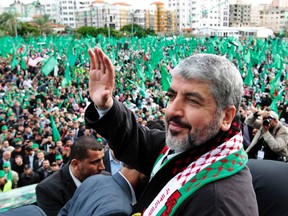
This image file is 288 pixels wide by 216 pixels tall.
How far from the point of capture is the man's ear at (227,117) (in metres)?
1.34

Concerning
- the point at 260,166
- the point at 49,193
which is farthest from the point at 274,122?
the point at 49,193

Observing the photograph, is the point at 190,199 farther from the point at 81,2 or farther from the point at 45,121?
the point at 81,2

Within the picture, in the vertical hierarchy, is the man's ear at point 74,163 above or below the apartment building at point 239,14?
below

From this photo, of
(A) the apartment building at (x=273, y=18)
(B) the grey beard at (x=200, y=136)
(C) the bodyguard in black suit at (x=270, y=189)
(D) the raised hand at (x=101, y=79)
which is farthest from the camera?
(A) the apartment building at (x=273, y=18)

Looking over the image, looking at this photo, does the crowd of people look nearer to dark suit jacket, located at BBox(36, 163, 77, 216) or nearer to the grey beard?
the grey beard

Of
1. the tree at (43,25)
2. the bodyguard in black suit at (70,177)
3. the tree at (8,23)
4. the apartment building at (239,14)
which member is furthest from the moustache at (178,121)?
the apartment building at (239,14)

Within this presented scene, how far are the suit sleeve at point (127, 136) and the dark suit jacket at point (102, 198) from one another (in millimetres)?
127

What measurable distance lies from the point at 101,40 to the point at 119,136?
94.1 feet

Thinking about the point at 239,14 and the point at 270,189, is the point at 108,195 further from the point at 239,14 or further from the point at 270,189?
the point at 239,14

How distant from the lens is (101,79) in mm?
1631

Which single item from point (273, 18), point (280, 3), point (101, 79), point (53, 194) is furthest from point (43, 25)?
point (280, 3)

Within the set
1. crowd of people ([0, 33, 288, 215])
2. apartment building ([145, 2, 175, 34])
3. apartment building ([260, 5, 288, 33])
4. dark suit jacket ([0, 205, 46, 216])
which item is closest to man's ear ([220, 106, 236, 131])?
crowd of people ([0, 33, 288, 215])

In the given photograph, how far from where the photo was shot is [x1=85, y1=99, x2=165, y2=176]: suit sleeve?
63.1 inches

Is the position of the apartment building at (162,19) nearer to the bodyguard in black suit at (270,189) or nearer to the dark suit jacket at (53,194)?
the dark suit jacket at (53,194)
